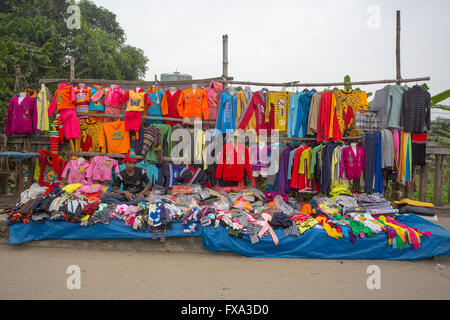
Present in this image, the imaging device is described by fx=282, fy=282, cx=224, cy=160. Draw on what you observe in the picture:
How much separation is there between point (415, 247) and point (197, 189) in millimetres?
3511

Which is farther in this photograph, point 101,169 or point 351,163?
point 101,169

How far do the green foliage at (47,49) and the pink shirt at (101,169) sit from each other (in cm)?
359

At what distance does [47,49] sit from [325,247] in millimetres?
11379

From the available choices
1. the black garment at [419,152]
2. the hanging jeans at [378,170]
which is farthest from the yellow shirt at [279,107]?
the black garment at [419,152]

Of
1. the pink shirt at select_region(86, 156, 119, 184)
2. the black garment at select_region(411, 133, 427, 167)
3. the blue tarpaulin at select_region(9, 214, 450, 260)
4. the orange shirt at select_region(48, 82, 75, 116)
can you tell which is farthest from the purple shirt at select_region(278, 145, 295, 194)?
the orange shirt at select_region(48, 82, 75, 116)

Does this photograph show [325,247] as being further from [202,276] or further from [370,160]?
[370,160]

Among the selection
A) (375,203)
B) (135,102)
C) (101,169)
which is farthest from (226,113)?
(375,203)

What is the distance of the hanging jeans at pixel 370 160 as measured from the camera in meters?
5.23

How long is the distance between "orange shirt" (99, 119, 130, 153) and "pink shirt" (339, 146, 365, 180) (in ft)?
13.6

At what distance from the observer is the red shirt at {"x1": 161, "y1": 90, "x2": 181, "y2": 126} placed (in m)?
5.55

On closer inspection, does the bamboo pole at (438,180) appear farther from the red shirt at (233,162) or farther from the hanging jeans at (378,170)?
the red shirt at (233,162)

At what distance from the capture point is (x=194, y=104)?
5445 mm

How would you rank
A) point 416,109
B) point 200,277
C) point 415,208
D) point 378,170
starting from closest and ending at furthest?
point 200,277 < point 415,208 < point 416,109 < point 378,170

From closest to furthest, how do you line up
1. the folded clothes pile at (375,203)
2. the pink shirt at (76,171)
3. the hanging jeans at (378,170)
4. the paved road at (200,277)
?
the paved road at (200,277) → the folded clothes pile at (375,203) → the hanging jeans at (378,170) → the pink shirt at (76,171)
